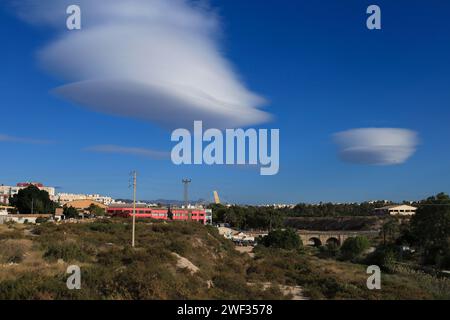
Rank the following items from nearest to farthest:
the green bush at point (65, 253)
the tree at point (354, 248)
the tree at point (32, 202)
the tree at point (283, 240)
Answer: the green bush at point (65, 253) → the tree at point (354, 248) → the tree at point (283, 240) → the tree at point (32, 202)

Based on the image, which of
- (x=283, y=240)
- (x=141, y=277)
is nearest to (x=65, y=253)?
(x=141, y=277)

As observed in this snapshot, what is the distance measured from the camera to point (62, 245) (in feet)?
110

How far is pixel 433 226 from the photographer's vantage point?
76.0 m

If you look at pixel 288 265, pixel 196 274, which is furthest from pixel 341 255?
pixel 196 274

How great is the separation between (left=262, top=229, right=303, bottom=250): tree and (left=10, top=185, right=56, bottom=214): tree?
66.2 meters

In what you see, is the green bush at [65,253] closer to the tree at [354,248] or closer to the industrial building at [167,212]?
the tree at [354,248]

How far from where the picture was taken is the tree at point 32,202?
11762 centimetres

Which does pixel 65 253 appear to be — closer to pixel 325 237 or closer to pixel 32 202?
pixel 32 202

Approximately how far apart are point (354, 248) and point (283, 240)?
559 inches

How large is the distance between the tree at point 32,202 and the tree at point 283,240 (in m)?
66.2

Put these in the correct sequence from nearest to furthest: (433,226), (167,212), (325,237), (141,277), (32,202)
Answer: (141,277) < (433,226) < (32,202) < (325,237) < (167,212)

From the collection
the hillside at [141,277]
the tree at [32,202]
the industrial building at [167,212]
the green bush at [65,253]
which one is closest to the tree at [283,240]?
the hillside at [141,277]
